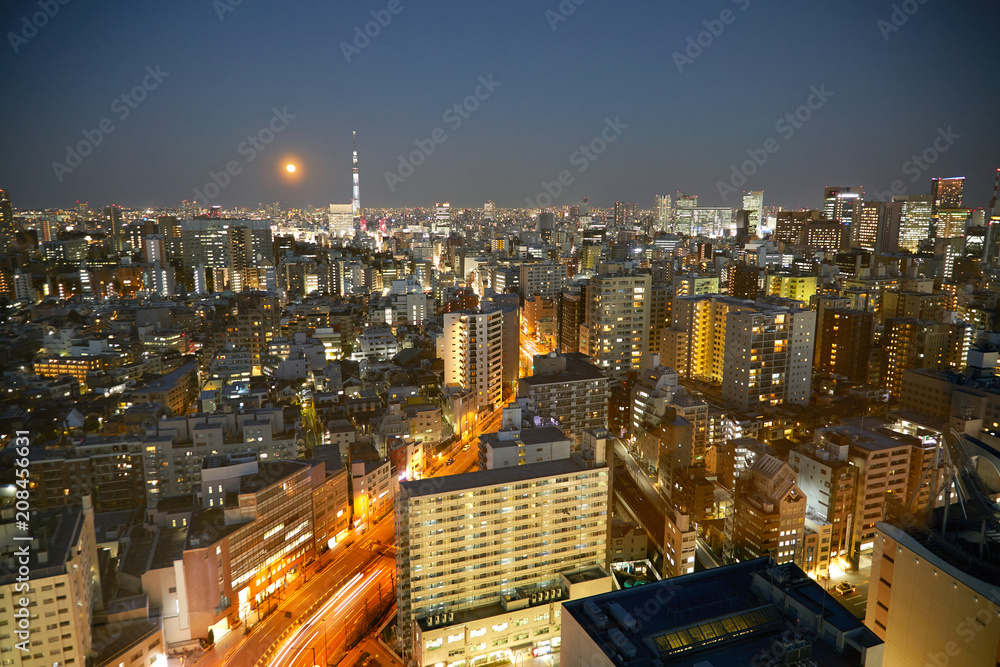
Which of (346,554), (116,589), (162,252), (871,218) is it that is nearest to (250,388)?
(346,554)

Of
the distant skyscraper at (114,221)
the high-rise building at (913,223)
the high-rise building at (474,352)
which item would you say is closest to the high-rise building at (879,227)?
the high-rise building at (913,223)

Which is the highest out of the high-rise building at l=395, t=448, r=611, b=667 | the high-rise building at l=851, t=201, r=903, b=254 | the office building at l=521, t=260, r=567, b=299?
the high-rise building at l=851, t=201, r=903, b=254

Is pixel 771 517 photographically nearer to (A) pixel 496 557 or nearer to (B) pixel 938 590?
(B) pixel 938 590

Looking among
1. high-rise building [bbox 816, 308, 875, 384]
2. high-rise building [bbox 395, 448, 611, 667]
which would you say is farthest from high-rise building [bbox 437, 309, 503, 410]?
high-rise building [bbox 816, 308, 875, 384]

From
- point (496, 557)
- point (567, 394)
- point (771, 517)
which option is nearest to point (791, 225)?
point (567, 394)

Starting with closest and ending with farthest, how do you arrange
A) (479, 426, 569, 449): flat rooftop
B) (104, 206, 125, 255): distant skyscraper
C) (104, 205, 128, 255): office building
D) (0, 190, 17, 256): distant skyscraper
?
(479, 426, 569, 449): flat rooftop < (0, 190, 17, 256): distant skyscraper < (104, 205, 128, 255): office building < (104, 206, 125, 255): distant skyscraper

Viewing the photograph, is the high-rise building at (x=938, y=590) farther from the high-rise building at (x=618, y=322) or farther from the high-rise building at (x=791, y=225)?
the high-rise building at (x=791, y=225)

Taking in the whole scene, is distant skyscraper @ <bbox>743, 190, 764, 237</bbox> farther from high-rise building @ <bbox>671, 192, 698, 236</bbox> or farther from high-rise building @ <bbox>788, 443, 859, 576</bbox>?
high-rise building @ <bbox>788, 443, 859, 576</bbox>
